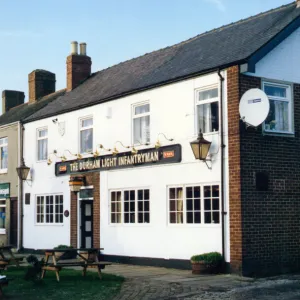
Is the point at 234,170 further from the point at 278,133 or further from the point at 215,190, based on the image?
the point at 278,133

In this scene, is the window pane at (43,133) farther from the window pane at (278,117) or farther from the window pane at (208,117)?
the window pane at (278,117)

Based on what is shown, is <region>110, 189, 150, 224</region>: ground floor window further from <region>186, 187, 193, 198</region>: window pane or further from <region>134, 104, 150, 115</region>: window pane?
<region>134, 104, 150, 115</region>: window pane

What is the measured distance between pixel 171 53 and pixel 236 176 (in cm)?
733

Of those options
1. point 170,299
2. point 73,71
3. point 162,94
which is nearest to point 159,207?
point 162,94

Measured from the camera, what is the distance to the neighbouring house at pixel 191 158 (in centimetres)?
1630

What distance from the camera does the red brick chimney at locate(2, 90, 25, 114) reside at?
3416 cm

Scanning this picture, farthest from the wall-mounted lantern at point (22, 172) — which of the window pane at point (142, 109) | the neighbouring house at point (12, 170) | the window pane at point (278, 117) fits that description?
the window pane at point (278, 117)

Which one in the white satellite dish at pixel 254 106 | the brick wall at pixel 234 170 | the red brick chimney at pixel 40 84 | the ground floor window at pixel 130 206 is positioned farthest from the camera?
the red brick chimney at pixel 40 84

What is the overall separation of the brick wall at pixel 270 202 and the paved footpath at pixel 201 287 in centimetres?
71

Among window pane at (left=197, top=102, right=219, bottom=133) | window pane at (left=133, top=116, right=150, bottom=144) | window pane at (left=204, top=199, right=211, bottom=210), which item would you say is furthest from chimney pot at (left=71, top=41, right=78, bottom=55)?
window pane at (left=204, top=199, right=211, bottom=210)

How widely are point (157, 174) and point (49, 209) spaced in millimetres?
7051

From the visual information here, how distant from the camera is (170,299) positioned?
477 inches

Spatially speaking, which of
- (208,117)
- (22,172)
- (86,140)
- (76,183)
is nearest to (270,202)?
(208,117)

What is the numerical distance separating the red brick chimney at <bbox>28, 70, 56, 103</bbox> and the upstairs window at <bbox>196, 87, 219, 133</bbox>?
14779 millimetres
